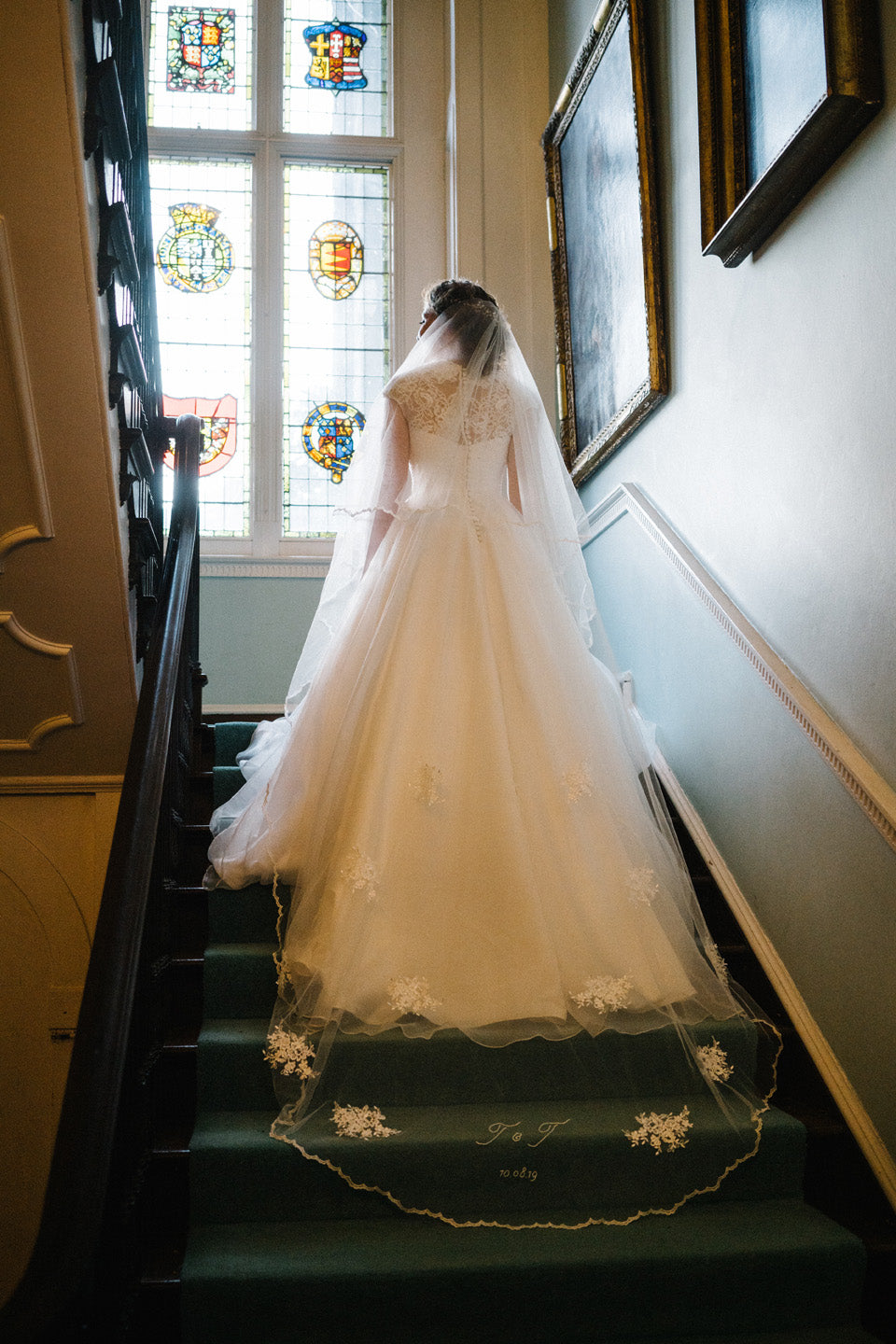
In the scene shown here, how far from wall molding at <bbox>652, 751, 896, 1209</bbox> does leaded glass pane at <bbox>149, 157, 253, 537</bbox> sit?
3.54m

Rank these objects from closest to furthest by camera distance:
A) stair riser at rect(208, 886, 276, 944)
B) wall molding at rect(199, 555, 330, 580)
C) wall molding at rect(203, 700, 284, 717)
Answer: stair riser at rect(208, 886, 276, 944)
wall molding at rect(203, 700, 284, 717)
wall molding at rect(199, 555, 330, 580)

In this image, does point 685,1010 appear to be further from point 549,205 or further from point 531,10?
point 531,10

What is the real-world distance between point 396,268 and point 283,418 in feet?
3.74

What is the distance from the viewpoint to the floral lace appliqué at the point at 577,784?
248 cm

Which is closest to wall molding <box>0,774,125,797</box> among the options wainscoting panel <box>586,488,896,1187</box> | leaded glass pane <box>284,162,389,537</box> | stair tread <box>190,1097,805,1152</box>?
stair tread <box>190,1097,805,1152</box>

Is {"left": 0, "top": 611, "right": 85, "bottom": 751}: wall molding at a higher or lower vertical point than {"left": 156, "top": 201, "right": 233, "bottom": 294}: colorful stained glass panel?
lower

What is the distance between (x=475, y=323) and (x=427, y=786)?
1.50 m

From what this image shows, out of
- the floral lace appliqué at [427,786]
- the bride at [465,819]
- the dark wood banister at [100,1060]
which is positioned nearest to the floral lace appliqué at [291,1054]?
the bride at [465,819]

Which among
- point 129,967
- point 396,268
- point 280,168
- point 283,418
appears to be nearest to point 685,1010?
point 129,967

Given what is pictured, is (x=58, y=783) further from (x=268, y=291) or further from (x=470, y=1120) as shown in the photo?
(x=268, y=291)

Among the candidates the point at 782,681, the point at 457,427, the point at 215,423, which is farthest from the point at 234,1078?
the point at 215,423

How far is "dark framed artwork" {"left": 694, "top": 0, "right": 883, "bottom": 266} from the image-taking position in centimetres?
215

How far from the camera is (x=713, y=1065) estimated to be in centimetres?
221

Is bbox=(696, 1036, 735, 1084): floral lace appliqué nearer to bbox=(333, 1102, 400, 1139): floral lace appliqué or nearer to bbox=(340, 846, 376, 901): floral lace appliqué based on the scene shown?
bbox=(333, 1102, 400, 1139): floral lace appliqué
